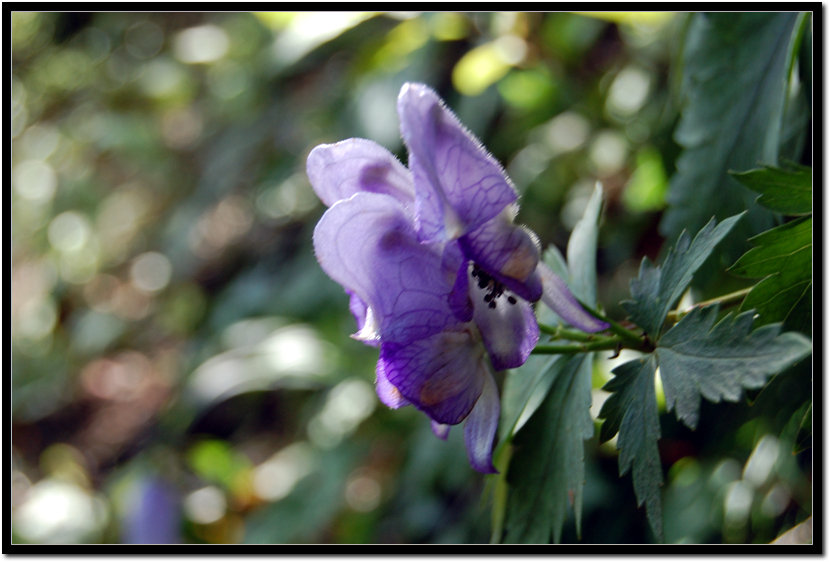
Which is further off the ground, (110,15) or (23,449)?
(110,15)

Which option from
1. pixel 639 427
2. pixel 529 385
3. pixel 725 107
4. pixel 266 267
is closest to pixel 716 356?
pixel 639 427

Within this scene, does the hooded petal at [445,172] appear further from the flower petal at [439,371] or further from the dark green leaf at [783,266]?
the dark green leaf at [783,266]

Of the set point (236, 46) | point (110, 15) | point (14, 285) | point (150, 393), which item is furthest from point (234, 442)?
point (110, 15)

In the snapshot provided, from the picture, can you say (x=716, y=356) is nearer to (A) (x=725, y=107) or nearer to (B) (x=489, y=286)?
(B) (x=489, y=286)

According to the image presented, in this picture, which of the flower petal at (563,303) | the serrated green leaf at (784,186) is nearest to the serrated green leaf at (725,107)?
the serrated green leaf at (784,186)

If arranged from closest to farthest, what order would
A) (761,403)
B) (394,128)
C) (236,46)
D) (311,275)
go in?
(761,403) < (394,128) < (311,275) < (236,46)

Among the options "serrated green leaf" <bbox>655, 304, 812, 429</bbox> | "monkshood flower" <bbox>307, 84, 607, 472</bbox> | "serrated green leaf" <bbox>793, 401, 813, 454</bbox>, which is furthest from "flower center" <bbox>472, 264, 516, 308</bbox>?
"serrated green leaf" <bbox>793, 401, 813, 454</bbox>

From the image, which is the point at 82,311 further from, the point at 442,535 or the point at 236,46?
the point at 442,535
